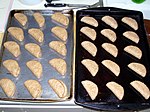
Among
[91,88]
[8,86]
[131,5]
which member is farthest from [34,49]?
[131,5]

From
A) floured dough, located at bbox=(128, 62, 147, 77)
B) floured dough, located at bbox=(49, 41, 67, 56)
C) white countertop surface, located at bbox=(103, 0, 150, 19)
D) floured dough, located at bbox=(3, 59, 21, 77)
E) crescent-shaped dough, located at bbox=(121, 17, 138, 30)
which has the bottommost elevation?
floured dough, located at bbox=(128, 62, 147, 77)

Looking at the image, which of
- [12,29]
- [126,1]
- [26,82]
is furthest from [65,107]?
[126,1]

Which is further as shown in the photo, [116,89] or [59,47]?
[59,47]

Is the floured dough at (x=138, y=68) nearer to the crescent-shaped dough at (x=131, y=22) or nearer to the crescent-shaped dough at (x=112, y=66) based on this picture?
the crescent-shaped dough at (x=112, y=66)

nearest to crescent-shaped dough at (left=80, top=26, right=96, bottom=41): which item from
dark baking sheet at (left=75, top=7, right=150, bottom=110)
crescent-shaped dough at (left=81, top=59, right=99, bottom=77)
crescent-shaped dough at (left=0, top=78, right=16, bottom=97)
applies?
dark baking sheet at (left=75, top=7, right=150, bottom=110)

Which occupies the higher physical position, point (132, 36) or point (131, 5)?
point (131, 5)

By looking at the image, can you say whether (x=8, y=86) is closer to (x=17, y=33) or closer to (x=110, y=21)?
(x=17, y=33)

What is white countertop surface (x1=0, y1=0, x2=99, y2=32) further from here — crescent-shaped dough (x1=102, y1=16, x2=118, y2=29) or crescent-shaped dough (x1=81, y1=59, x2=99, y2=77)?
crescent-shaped dough (x1=81, y1=59, x2=99, y2=77)

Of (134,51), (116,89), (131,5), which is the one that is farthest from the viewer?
(131,5)

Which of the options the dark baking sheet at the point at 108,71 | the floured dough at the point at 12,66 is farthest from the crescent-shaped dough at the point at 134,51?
the floured dough at the point at 12,66
